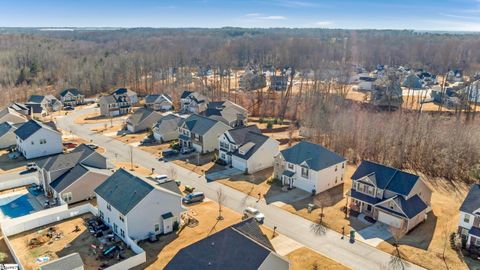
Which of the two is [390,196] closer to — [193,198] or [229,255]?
[193,198]

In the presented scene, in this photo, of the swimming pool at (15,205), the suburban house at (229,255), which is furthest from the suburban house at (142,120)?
the suburban house at (229,255)

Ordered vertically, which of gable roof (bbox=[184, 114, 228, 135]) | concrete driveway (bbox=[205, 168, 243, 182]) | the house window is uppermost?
gable roof (bbox=[184, 114, 228, 135])

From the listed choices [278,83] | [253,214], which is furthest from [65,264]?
[278,83]

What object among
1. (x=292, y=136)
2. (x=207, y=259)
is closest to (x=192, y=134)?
(x=292, y=136)

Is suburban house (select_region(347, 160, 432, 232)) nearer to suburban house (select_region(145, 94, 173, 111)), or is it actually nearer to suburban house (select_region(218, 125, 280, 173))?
suburban house (select_region(218, 125, 280, 173))

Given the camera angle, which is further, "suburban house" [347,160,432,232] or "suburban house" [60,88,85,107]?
"suburban house" [60,88,85,107]

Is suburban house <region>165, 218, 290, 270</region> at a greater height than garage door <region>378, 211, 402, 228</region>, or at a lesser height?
greater

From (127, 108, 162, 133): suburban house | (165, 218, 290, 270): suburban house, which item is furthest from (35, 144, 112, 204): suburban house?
(127, 108, 162, 133): suburban house
